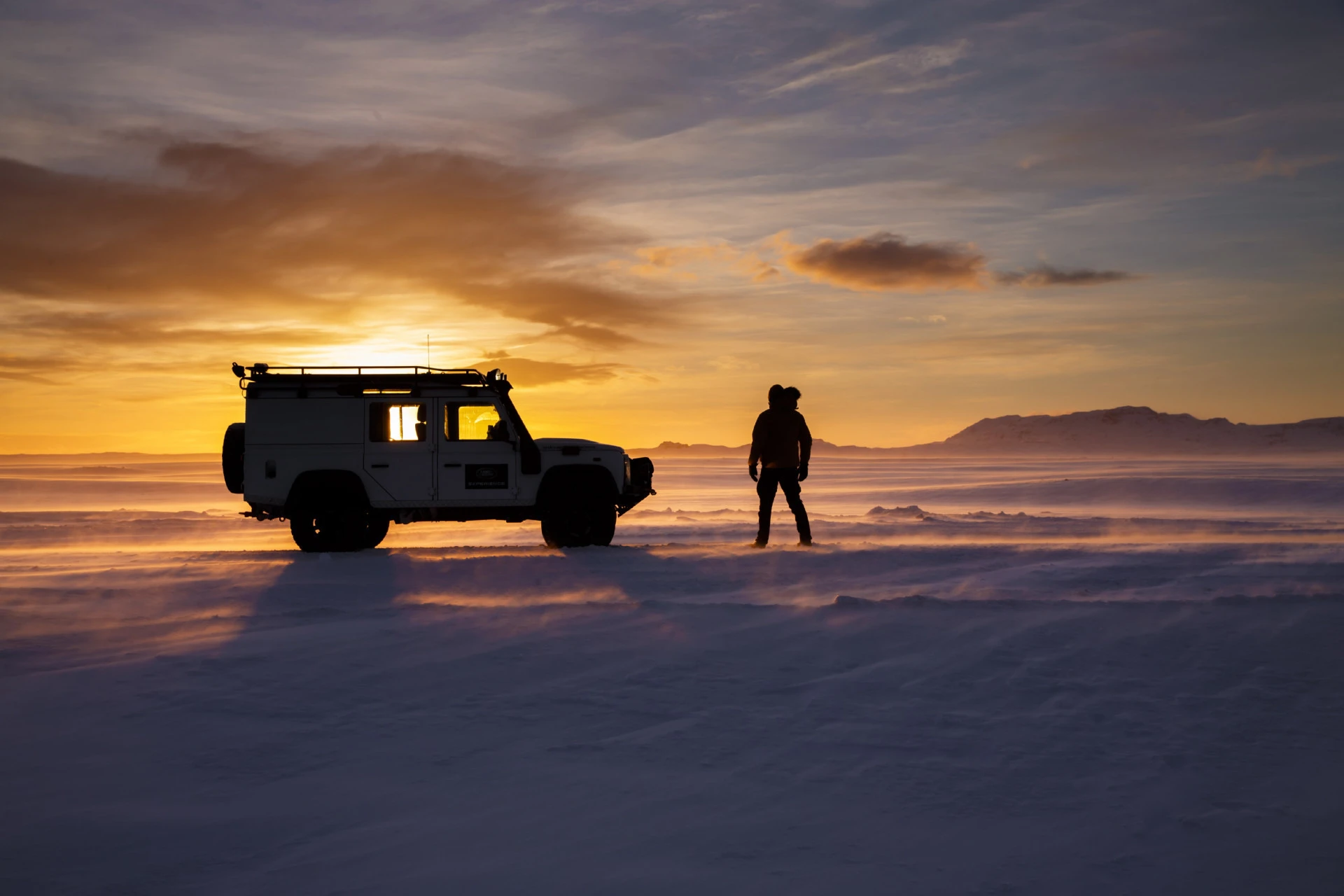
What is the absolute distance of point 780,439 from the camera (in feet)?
48.4

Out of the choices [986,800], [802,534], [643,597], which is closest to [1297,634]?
[986,800]

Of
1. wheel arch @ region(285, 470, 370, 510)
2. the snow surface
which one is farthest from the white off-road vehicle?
the snow surface

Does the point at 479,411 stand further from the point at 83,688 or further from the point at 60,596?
the point at 83,688

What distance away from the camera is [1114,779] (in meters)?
5.31

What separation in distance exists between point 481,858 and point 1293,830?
3648 mm

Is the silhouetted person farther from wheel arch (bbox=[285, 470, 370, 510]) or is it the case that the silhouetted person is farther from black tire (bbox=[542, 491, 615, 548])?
wheel arch (bbox=[285, 470, 370, 510])

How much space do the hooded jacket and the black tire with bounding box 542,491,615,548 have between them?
2.21m

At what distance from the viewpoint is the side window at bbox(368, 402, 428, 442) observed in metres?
14.2

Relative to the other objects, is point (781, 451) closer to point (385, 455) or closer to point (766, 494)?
point (766, 494)

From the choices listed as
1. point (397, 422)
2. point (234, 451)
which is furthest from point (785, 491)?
point (234, 451)

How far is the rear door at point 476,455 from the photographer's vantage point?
14336 mm

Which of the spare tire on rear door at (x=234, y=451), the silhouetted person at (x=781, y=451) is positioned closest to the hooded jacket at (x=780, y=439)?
the silhouetted person at (x=781, y=451)

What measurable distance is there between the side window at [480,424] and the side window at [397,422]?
0.48 meters

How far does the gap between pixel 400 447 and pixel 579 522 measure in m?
2.67
